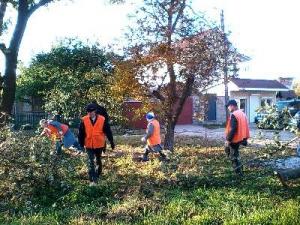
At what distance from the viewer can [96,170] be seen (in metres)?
11.1

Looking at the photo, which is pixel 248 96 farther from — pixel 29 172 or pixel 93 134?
pixel 29 172

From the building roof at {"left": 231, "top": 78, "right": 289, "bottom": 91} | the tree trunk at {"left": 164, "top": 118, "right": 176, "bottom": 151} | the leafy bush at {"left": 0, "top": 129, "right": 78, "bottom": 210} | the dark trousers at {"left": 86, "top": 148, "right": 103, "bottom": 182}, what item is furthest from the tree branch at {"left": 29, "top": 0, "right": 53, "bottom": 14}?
the building roof at {"left": 231, "top": 78, "right": 289, "bottom": 91}

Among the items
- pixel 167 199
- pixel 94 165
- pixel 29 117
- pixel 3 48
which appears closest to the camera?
pixel 167 199

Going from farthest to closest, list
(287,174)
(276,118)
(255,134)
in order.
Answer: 1. (255,134)
2. (276,118)
3. (287,174)

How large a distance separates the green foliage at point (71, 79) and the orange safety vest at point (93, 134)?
195 inches

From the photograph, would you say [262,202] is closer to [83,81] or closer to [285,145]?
[285,145]

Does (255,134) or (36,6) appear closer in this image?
(255,134)

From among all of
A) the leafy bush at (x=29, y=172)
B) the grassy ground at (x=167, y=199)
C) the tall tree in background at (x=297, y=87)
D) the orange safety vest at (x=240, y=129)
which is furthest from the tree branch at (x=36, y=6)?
the tall tree in background at (x=297, y=87)

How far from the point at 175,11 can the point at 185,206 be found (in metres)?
8.81

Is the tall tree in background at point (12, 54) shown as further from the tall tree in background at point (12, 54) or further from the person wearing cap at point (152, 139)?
the person wearing cap at point (152, 139)

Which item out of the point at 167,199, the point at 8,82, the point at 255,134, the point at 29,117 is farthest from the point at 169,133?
the point at 29,117

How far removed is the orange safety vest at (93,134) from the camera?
36.2 feet

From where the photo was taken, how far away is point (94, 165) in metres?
10.9

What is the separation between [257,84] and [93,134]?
38.2 m
